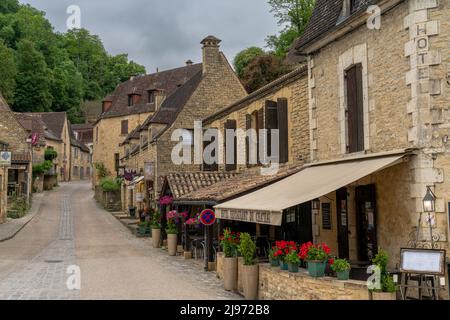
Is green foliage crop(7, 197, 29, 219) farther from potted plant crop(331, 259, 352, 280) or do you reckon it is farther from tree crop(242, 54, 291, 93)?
potted plant crop(331, 259, 352, 280)

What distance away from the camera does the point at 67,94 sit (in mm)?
77688

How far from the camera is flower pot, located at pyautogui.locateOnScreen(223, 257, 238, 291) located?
1139cm

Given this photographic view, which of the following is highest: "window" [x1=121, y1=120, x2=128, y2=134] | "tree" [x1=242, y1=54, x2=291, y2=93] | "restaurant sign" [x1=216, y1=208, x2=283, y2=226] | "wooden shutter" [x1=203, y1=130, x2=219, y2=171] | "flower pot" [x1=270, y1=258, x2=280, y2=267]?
"tree" [x1=242, y1=54, x2=291, y2=93]

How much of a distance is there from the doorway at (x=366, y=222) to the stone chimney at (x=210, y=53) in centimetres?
1744

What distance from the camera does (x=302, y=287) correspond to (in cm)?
871

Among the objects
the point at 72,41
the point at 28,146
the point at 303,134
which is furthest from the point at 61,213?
the point at 72,41

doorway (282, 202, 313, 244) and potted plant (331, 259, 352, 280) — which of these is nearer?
potted plant (331, 259, 352, 280)

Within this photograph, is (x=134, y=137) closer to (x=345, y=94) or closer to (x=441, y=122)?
(x=345, y=94)

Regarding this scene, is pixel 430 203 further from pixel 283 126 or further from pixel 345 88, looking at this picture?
pixel 283 126

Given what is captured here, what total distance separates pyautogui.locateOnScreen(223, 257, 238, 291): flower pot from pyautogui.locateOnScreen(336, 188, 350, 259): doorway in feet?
8.73

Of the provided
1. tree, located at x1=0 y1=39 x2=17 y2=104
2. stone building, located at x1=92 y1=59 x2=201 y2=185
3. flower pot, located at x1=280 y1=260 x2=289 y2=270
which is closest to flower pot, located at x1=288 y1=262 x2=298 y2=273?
flower pot, located at x1=280 y1=260 x2=289 y2=270

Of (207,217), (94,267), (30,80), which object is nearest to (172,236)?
(94,267)

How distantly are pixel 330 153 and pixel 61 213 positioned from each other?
26.6 m
